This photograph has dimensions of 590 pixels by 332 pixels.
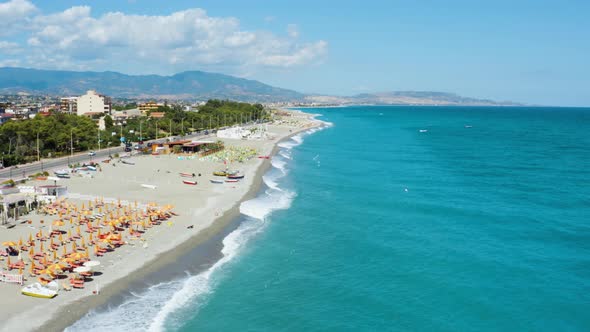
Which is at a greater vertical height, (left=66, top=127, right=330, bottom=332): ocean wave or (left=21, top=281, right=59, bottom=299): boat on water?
(left=21, top=281, right=59, bottom=299): boat on water

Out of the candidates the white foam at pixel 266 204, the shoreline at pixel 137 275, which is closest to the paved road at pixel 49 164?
the white foam at pixel 266 204

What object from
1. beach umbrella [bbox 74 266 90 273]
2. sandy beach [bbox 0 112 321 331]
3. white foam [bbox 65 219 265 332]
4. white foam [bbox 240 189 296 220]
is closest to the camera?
white foam [bbox 65 219 265 332]

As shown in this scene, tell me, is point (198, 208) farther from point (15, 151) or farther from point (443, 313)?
point (15, 151)

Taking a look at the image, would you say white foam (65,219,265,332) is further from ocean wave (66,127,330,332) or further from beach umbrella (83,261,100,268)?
beach umbrella (83,261,100,268)

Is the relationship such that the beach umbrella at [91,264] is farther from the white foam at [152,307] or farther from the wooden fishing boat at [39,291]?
the white foam at [152,307]

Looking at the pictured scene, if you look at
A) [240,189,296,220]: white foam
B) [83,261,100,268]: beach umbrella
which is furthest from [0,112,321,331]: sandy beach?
[240,189,296,220]: white foam

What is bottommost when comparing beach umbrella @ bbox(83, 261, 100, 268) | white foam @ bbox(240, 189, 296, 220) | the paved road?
beach umbrella @ bbox(83, 261, 100, 268)
